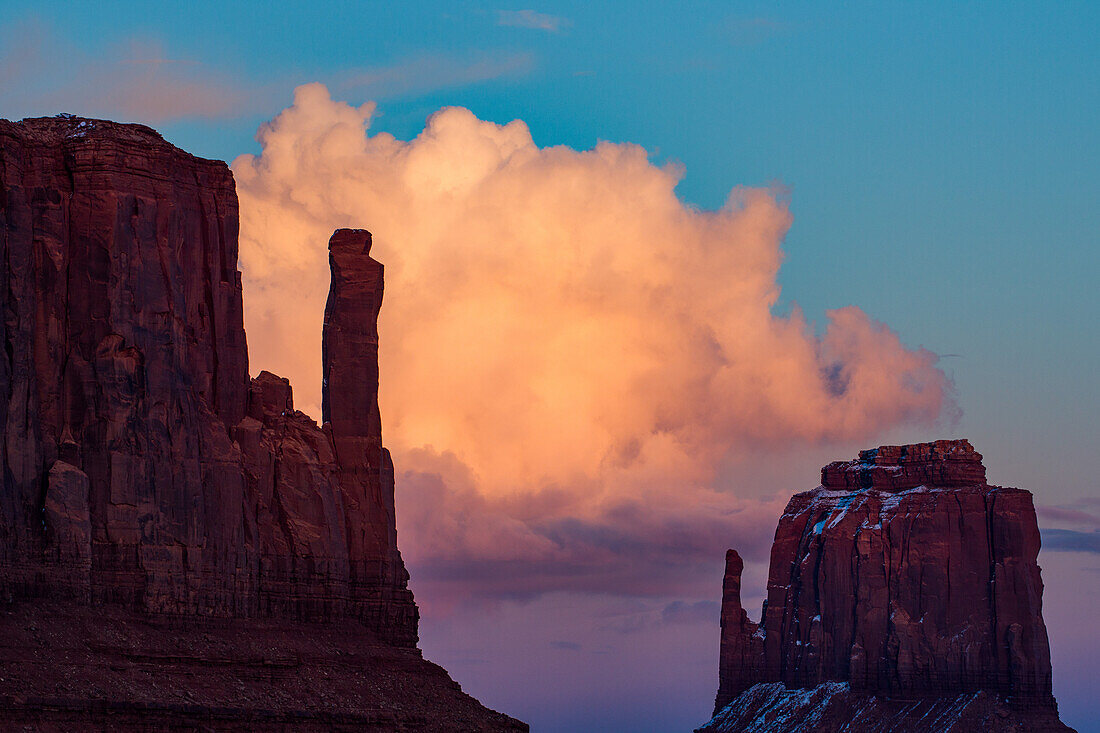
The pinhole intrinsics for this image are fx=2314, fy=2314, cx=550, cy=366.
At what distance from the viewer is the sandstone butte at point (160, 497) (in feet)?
398

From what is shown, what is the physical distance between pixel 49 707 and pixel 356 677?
92.5 ft

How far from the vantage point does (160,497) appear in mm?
131500

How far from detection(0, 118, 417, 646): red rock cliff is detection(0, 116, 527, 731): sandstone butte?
0.43ft

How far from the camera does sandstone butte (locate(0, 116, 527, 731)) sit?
121 metres

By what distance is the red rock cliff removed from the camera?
12556cm

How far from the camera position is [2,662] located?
113 meters

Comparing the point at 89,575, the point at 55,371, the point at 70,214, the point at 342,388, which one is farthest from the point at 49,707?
the point at 342,388

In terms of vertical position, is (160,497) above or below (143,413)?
below

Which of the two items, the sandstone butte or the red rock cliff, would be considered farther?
the red rock cliff

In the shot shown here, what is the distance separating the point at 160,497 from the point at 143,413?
16.0 ft

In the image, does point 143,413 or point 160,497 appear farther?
point 143,413

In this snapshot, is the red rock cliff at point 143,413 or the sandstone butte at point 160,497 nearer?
the sandstone butte at point 160,497

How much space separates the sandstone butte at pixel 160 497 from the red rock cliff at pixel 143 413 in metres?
0.13

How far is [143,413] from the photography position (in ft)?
432
